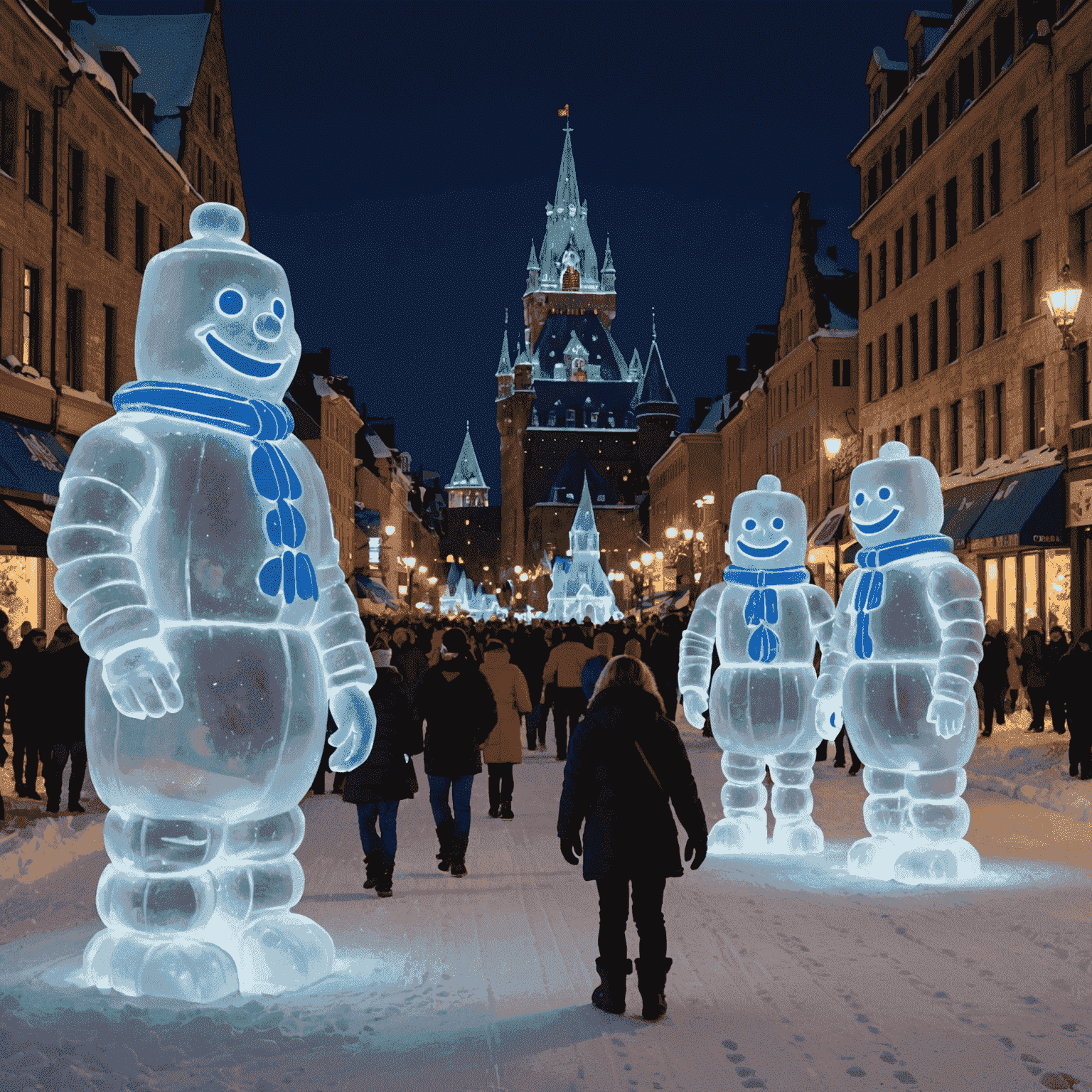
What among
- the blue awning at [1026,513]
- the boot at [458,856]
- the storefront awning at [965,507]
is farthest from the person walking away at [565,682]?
the storefront awning at [965,507]

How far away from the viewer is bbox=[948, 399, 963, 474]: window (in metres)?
30.6

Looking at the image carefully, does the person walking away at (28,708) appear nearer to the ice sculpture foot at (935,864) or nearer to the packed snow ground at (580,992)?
the packed snow ground at (580,992)

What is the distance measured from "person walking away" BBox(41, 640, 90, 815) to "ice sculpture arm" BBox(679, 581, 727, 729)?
5.27 meters

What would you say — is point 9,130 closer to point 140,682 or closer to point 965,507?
point 140,682

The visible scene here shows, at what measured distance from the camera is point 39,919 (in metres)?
7.96

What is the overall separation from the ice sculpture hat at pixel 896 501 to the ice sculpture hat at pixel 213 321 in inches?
185

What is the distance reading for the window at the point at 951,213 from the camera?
103 ft

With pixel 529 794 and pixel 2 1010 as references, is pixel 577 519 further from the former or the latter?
pixel 2 1010

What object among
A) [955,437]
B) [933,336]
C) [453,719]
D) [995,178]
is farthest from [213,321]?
[933,336]

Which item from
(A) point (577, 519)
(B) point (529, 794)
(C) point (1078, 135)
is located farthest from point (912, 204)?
(A) point (577, 519)

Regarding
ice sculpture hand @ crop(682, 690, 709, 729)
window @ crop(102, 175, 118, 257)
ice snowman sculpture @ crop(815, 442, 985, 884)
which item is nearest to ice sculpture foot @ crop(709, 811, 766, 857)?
ice sculpture hand @ crop(682, 690, 709, 729)

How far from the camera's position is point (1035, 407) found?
2636 cm

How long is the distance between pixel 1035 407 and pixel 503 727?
17602 mm

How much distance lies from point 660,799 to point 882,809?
4014 millimetres
